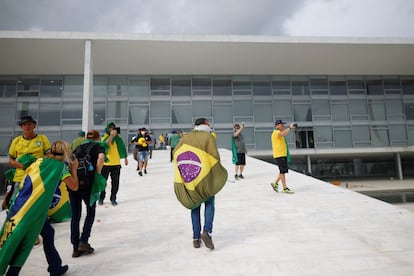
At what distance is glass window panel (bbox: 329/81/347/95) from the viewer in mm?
23764

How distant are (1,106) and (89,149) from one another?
2333 cm

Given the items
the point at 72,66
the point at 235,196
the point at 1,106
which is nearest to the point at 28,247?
the point at 235,196

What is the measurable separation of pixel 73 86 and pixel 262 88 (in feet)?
54.0

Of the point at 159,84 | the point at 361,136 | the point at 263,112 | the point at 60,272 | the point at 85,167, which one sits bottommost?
the point at 60,272

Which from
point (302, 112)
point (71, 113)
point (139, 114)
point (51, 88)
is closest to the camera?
point (71, 113)

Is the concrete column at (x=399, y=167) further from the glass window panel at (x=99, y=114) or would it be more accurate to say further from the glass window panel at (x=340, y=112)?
the glass window panel at (x=99, y=114)

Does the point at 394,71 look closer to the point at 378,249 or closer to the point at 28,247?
the point at 378,249

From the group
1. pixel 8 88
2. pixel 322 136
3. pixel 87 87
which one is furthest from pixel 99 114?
pixel 322 136

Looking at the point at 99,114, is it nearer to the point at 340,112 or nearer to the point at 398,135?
the point at 340,112

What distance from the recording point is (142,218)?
4574 mm

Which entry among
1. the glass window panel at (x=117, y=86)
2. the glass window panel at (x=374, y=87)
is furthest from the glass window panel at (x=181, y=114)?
the glass window panel at (x=374, y=87)

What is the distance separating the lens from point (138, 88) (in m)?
22.4

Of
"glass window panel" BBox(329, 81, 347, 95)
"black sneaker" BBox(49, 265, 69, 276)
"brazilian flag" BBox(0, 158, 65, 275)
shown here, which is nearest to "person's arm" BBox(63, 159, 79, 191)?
"brazilian flag" BBox(0, 158, 65, 275)

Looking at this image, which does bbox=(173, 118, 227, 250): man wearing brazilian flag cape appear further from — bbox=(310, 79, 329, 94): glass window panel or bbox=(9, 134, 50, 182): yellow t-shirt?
bbox=(310, 79, 329, 94): glass window panel
